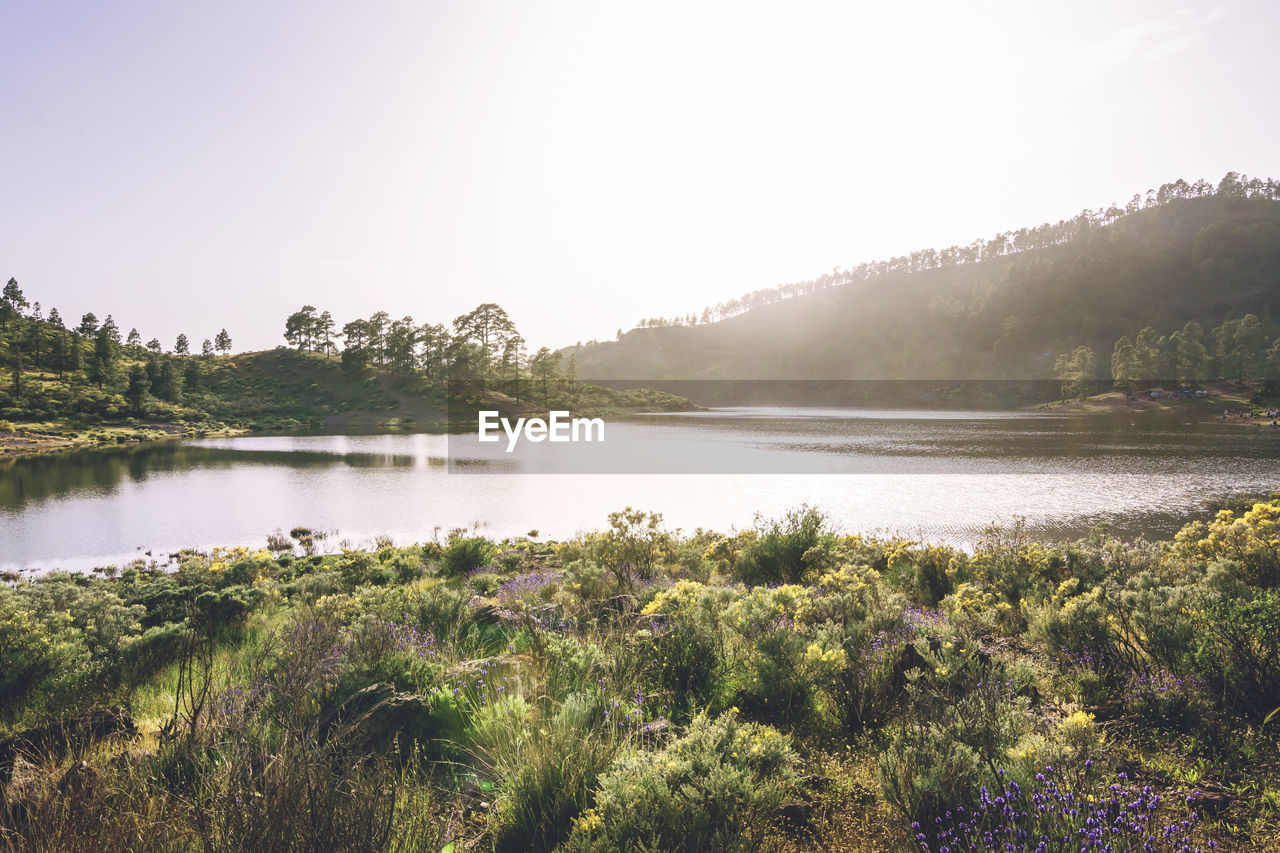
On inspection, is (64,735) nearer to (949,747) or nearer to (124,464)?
(949,747)

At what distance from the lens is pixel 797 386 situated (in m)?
138

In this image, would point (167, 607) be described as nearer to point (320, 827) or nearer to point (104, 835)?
point (104, 835)

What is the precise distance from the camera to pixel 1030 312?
13762 cm

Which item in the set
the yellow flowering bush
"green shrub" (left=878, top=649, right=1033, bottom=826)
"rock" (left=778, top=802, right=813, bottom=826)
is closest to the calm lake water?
the yellow flowering bush

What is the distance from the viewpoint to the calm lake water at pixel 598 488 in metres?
16.6

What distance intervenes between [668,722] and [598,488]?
20.0 m

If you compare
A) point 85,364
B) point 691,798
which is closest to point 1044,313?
point 691,798

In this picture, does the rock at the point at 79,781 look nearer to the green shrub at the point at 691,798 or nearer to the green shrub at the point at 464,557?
the green shrub at the point at 691,798

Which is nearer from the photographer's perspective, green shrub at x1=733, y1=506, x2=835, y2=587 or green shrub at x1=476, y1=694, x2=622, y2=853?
green shrub at x1=476, y1=694, x2=622, y2=853

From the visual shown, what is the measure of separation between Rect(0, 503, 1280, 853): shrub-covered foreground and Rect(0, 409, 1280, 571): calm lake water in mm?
9815

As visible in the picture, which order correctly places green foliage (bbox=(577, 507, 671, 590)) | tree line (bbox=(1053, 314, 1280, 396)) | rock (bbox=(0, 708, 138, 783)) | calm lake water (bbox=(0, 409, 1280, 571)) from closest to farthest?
rock (bbox=(0, 708, 138, 783))
green foliage (bbox=(577, 507, 671, 590))
calm lake water (bbox=(0, 409, 1280, 571))
tree line (bbox=(1053, 314, 1280, 396))

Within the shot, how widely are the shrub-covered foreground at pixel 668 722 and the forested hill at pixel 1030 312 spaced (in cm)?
10276

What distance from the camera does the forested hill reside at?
373 ft

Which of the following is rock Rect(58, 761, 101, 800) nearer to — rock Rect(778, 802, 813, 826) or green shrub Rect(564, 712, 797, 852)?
green shrub Rect(564, 712, 797, 852)
